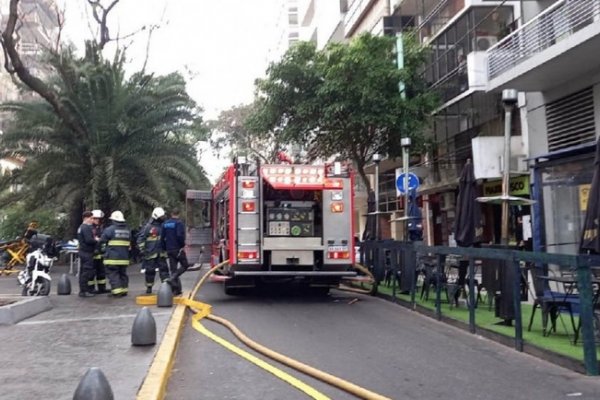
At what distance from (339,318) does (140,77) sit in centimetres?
1625

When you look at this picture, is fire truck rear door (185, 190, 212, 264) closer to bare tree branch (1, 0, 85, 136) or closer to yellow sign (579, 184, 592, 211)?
bare tree branch (1, 0, 85, 136)

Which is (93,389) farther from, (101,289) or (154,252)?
(101,289)

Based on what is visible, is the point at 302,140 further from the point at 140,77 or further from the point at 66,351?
the point at 66,351

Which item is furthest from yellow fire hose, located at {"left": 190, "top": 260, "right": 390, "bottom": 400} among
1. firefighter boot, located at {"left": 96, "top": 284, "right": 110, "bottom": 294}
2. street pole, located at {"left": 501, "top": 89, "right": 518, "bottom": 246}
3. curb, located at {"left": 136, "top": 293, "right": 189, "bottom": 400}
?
firefighter boot, located at {"left": 96, "top": 284, "right": 110, "bottom": 294}

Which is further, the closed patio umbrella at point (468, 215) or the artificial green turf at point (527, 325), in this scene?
the closed patio umbrella at point (468, 215)

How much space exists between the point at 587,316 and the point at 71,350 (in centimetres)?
569

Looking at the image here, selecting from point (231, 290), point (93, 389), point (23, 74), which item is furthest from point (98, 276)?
point (93, 389)

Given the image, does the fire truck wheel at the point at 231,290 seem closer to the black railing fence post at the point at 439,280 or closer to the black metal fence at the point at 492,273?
the black metal fence at the point at 492,273

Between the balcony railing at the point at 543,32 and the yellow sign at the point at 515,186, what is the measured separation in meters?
3.51

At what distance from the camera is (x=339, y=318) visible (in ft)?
36.9

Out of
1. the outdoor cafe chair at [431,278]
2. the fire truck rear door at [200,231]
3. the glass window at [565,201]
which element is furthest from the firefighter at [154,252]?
the glass window at [565,201]

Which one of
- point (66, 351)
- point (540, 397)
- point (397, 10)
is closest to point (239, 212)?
point (66, 351)

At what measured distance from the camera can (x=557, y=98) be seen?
635 inches

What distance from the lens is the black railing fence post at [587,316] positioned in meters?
6.75
